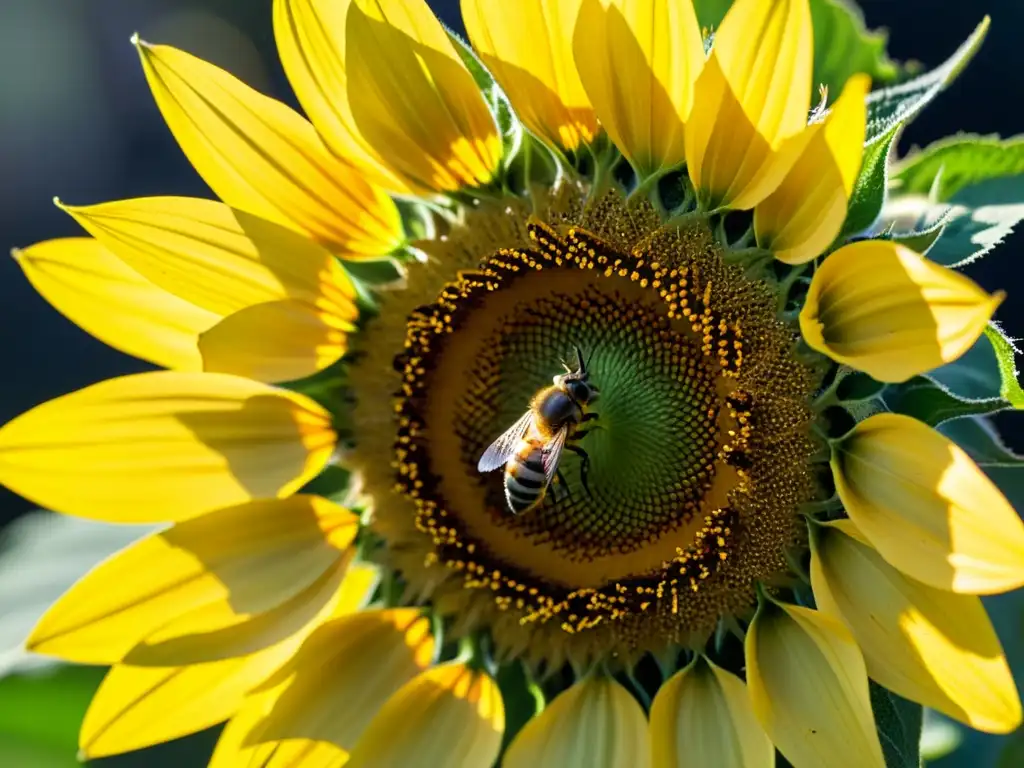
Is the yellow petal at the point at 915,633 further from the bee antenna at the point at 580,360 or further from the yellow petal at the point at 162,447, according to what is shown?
the yellow petal at the point at 162,447

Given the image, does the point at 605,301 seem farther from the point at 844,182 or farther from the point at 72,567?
the point at 72,567

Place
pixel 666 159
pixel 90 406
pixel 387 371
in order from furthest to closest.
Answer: pixel 387 371 → pixel 90 406 → pixel 666 159

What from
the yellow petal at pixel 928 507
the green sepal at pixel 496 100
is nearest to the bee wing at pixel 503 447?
the green sepal at pixel 496 100

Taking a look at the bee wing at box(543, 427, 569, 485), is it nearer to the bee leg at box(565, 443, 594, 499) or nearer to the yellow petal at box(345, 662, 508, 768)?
the bee leg at box(565, 443, 594, 499)

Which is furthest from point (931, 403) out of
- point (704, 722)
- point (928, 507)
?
point (704, 722)

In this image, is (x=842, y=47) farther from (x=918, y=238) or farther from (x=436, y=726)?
(x=436, y=726)

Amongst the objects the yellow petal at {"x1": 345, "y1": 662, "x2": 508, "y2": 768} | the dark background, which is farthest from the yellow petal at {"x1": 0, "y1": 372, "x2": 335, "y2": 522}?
the dark background

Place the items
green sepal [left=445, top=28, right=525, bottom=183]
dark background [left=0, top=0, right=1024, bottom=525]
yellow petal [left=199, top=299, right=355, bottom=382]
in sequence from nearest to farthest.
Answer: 1. green sepal [left=445, top=28, right=525, bottom=183]
2. yellow petal [left=199, top=299, right=355, bottom=382]
3. dark background [left=0, top=0, right=1024, bottom=525]

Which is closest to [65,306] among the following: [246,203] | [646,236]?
[246,203]
